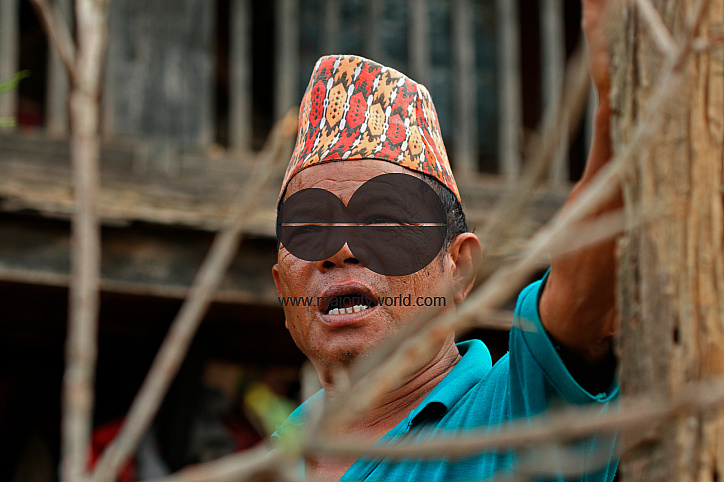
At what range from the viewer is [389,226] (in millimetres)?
2057

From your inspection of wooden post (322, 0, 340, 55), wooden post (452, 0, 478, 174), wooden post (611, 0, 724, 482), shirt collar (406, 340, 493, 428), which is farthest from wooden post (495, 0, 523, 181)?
wooden post (611, 0, 724, 482)

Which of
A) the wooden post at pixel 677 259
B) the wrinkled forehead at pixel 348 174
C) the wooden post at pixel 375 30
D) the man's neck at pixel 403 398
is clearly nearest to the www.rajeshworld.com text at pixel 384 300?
the man's neck at pixel 403 398

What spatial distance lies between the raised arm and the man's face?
0.60 m

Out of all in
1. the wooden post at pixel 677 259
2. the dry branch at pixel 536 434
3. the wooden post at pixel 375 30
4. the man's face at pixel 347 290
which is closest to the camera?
the dry branch at pixel 536 434

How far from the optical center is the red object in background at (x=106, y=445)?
400 centimetres

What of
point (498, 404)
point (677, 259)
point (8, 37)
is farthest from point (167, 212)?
point (677, 259)

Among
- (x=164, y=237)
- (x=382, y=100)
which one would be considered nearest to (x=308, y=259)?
(x=382, y=100)

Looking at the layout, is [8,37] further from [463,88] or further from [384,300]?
[384,300]

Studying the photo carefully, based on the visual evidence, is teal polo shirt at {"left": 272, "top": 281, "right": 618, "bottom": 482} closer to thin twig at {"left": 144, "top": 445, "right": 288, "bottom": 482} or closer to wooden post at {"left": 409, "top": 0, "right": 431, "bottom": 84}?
thin twig at {"left": 144, "top": 445, "right": 288, "bottom": 482}

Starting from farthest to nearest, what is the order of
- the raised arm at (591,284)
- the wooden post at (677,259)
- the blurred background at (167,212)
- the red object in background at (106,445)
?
the red object in background at (106,445) → the blurred background at (167,212) → the raised arm at (591,284) → the wooden post at (677,259)

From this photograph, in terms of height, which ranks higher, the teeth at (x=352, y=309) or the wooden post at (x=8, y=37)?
the wooden post at (x=8, y=37)

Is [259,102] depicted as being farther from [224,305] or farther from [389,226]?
[389,226]

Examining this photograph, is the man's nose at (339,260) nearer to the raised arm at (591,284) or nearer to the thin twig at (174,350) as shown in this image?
the raised arm at (591,284)

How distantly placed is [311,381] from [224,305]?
2.09ft
